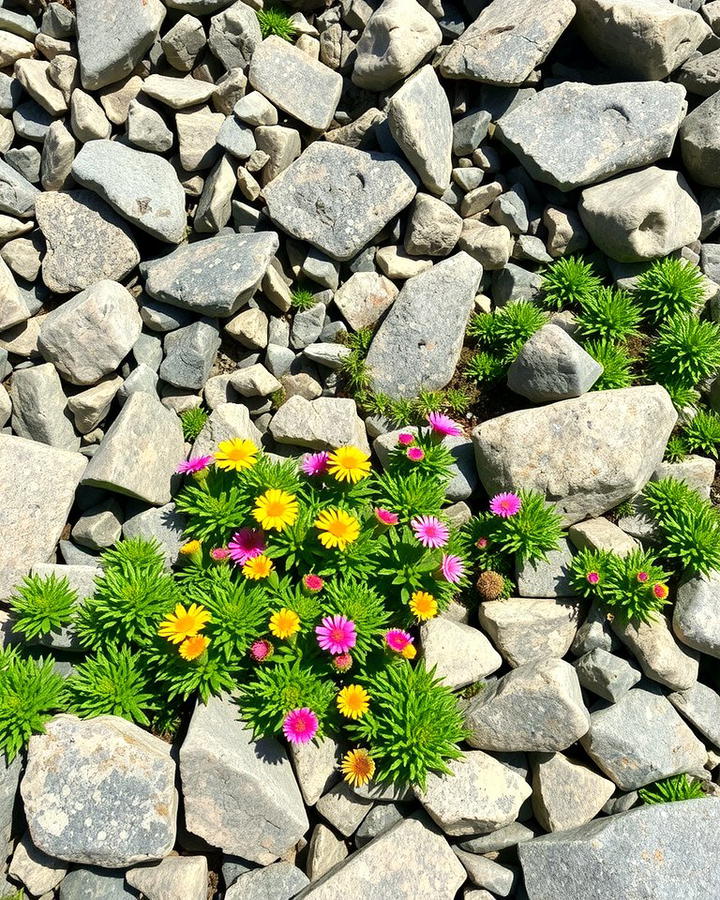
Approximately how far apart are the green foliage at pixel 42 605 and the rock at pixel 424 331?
309cm

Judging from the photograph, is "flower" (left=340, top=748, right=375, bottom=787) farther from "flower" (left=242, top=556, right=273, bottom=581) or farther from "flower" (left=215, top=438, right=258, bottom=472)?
"flower" (left=215, top=438, right=258, bottom=472)

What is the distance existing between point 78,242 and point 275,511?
3.26 metres

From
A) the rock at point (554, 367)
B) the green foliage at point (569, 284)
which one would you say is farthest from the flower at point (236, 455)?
the green foliage at point (569, 284)

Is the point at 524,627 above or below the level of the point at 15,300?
below

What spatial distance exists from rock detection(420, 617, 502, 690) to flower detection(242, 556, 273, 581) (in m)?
1.32

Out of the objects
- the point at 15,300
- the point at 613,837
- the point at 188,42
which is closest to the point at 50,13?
the point at 188,42

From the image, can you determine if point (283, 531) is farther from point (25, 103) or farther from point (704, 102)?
point (704, 102)

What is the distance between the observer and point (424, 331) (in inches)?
238

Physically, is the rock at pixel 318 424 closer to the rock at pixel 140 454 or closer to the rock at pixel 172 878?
the rock at pixel 140 454

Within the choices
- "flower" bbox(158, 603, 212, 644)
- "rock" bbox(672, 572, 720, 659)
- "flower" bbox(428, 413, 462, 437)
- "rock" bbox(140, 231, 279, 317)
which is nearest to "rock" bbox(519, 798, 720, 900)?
"rock" bbox(672, 572, 720, 659)

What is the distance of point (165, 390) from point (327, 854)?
3995 mm

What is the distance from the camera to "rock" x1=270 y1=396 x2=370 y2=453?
18.7ft

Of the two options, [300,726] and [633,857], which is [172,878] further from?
[633,857]

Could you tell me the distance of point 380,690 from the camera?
480 centimetres
